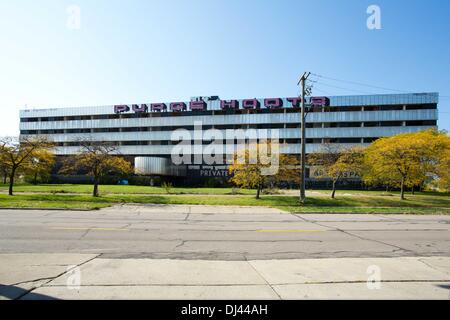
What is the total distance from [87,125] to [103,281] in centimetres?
6557

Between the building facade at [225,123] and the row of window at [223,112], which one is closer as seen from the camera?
the building facade at [225,123]

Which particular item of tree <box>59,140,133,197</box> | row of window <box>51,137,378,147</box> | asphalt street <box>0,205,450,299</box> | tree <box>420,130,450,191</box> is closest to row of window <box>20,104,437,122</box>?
row of window <box>51,137,378,147</box>

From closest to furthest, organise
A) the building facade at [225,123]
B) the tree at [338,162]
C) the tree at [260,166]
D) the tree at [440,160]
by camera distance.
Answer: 1. the tree at [260,166]
2. the tree at [440,160]
3. the tree at [338,162]
4. the building facade at [225,123]

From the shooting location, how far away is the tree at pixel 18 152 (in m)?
25.4

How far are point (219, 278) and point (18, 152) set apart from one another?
1129 inches

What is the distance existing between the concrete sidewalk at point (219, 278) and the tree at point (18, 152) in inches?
930

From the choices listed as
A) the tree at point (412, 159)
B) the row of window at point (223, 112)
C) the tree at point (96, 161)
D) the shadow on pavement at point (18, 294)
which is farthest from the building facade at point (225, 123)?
the shadow on pavement at point (18, 294)

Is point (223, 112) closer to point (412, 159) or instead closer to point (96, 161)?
point (96, 161)

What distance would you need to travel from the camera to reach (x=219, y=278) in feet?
18.1

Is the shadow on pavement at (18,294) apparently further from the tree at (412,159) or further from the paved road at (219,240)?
the tree at (412,159)

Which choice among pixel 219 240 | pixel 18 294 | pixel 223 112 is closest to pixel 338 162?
pixel 219 240
